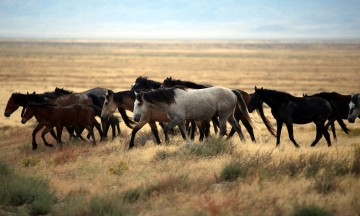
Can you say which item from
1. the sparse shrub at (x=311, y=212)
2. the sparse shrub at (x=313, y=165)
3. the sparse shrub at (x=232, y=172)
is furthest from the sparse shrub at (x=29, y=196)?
the sparse shrub at (x=313, y=165)

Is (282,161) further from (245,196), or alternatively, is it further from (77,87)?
(77,87)

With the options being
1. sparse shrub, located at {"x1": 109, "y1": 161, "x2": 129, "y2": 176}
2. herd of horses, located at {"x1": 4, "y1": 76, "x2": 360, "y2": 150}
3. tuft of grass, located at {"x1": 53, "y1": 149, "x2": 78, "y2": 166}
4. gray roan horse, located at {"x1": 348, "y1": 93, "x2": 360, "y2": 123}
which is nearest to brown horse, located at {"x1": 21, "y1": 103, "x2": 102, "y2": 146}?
herd of horses, located at {"x1": 4, "y1": 76, "x2": 360, "y2": 150}

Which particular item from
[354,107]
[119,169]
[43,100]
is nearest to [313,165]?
[119,169]

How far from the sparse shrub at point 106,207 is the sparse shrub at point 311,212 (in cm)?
221

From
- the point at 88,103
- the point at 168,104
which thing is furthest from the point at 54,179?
the point at 88,103

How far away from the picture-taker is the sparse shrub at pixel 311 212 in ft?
23.3

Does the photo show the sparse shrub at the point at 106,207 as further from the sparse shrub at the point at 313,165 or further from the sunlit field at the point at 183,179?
the sparse shrub at the point at 313,165

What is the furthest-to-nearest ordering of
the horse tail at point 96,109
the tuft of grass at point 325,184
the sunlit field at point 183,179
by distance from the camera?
the horse tail at point 96,109 → the tuft of grass at point 325,184 → the sunlit field at point 183,179

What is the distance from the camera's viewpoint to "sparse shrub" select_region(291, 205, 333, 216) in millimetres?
7090

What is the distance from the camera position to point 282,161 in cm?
969

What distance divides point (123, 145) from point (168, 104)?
7.17 feet

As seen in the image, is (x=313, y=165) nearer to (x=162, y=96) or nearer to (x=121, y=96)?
(x=162, y=96)

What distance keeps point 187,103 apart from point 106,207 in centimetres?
516

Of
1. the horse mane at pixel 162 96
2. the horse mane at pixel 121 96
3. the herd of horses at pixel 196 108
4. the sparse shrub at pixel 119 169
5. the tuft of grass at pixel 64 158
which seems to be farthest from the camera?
the horse mane at pixel 121 96
